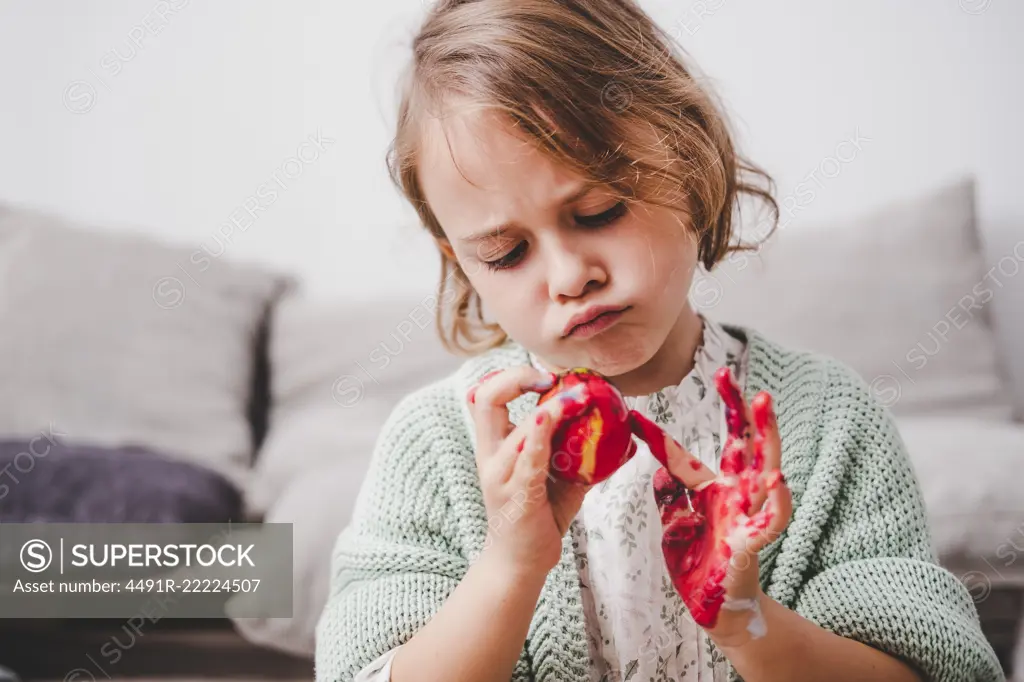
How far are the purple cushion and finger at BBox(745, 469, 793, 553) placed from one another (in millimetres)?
913

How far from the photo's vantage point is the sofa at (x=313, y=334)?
1341 millimetres

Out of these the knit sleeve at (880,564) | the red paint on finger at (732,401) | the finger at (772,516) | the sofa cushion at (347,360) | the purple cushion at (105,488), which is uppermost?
the red paint on finger at (732,401)

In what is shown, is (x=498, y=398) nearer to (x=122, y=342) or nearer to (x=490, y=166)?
(x=490, y=166)

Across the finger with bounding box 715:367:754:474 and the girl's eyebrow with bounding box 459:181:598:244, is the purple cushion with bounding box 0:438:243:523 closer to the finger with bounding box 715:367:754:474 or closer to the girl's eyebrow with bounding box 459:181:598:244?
the girl's eyebrow with bounding box 459:181:598:244

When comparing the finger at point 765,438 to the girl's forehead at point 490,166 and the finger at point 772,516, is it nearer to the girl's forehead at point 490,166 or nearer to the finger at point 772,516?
the finger at point 772,516

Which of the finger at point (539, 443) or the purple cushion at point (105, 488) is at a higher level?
the finger at point (539, 443)

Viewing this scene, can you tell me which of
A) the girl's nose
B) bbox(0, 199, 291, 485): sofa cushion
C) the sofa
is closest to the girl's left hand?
the girl's nose

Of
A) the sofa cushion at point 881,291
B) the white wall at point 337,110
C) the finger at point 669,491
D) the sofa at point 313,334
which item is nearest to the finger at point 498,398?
the finger at point 669,491

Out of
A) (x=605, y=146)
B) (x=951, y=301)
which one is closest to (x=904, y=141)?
(x=951, y=301)

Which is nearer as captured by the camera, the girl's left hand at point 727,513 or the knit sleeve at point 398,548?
the girl's left hand at point 727,513

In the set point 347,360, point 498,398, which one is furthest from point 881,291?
point 498,398

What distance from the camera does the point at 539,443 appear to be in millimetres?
576

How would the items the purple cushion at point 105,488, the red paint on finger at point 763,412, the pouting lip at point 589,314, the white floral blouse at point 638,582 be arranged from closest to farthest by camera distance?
1. the red paint on finger at point 763,412
2. the pouting lip at point 589,314
3. the white floral blouse at point 638,582
4. the purple cushion at point 105,488

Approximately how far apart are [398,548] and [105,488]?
667 mm
